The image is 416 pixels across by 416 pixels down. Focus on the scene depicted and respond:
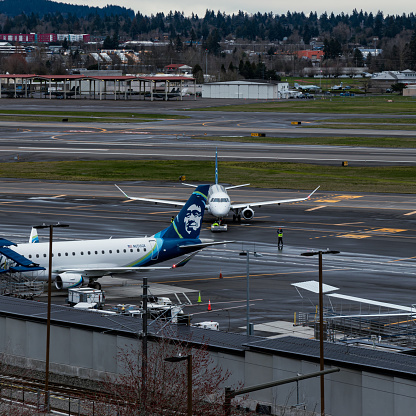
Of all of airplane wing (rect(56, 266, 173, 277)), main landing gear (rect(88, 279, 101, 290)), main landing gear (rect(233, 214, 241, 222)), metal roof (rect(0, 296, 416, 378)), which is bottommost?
main landing gear (rect(88, 279, 101, 290))

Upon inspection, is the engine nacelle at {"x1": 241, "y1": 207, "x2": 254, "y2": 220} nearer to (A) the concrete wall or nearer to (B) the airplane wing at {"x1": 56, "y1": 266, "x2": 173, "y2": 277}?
(B) the airplane wing at {"x1": 56, "y1": 266, "x2": 173, "y2": 277}

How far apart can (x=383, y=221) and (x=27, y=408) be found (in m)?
58.3

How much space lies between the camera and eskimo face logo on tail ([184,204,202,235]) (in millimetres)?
66188

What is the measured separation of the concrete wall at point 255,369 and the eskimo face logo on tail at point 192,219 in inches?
801

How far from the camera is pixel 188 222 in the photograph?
2608 inches

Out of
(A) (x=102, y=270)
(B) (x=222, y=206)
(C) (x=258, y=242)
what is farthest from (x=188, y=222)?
(B) (x=222, y=206)

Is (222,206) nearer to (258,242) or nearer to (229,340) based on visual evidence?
(258,242)

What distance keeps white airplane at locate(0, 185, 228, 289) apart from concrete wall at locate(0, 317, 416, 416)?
11068mm

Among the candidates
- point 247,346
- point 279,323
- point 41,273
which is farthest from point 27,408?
point 41,273

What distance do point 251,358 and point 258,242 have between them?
38.3 meters

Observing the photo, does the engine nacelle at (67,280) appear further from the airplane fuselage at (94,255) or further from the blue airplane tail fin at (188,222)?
the blue airplane tail fin at (188,222)

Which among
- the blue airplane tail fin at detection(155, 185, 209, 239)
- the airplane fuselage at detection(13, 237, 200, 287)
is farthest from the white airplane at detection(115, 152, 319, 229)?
the airplane fuselage at detection(13, 237, 200, 287)

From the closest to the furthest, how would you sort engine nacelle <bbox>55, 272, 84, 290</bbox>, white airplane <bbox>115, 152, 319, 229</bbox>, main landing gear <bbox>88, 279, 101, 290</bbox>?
1. engine nacelle <bbox>55, 272, 84, 290</bbox>
2. main landing gear <bbox>88, 279, 101, 290</bbox>
3. white airplane <bbox>115, 152, 319, 229</bbox>

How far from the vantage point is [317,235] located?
270 ft
